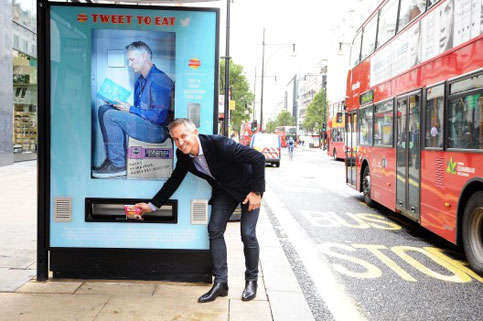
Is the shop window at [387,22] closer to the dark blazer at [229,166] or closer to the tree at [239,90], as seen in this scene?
the dark blazer at [229,166]

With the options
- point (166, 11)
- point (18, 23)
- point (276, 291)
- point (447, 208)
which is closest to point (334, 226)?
point (447, 208)

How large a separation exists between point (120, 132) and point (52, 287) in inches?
59.2

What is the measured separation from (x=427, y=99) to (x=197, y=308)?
15.8 feet

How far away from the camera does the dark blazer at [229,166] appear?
13.2 feet

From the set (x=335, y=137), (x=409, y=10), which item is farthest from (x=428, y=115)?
(x=335, y=137)

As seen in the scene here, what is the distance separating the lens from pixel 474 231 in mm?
5562

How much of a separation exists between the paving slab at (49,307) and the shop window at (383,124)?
6.39 m

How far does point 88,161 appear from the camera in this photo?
14.6 ft

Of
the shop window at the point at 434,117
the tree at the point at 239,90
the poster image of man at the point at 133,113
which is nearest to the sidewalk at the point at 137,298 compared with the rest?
the poster image of man at the point at 133,113

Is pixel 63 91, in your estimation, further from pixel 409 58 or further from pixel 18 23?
pixel 18 23

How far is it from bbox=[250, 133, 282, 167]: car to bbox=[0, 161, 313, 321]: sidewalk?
1907 centimetres

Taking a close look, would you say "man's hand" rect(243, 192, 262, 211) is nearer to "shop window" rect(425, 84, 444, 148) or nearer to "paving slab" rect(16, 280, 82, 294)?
"paving slab" rect(16, 280, 82, 294)

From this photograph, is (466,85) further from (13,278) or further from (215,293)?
(13,278)

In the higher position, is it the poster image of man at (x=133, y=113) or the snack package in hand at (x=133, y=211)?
the poster image of man at (x=133, y=113)
